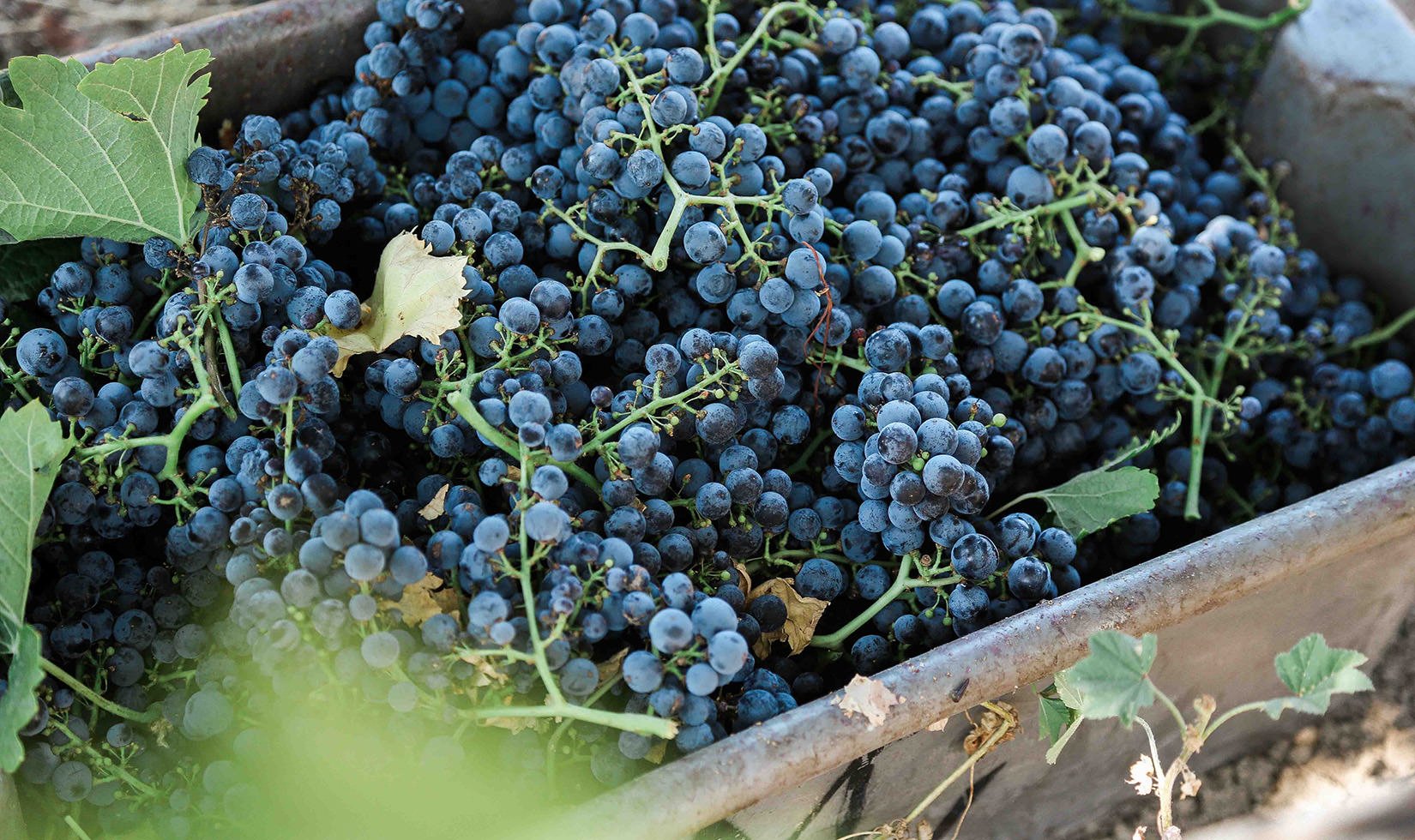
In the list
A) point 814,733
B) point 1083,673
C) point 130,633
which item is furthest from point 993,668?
point 130,633

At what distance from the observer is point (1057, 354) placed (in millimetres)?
1247

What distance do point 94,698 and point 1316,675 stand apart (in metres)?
1.06

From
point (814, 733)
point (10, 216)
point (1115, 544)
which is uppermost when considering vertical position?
point (10, 216)

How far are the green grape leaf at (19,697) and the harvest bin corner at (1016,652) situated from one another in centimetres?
7

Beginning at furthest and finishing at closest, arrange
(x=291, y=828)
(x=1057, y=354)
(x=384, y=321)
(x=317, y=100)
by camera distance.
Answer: (x=317, y=100) < (x=1057, y=354) < (x=384, y=321) < (x=291, y=828)

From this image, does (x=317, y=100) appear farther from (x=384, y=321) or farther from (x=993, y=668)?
(x=993, y=668)

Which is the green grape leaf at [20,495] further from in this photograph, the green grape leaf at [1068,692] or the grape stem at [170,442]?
the green grape leaf at [1068,692]

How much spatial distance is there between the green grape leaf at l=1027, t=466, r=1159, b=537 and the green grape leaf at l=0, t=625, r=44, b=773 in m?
0.91

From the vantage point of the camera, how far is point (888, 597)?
1.07 m

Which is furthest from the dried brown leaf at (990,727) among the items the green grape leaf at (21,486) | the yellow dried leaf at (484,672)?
the green grape leaf at (21,486)

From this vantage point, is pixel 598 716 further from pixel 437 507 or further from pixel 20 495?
pixel 20 495

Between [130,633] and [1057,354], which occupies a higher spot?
[1057,354]

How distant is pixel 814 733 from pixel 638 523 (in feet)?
0.75

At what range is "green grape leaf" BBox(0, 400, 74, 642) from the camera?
92 cm
